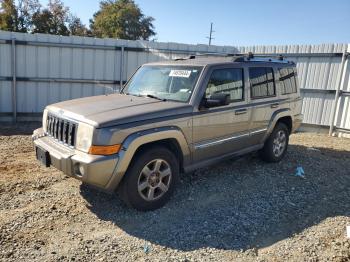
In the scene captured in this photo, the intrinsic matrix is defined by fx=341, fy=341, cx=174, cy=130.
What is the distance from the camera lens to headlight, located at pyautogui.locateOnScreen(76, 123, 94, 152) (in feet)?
12.7

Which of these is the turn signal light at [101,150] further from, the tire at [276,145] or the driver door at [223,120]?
the tire at [276,145]

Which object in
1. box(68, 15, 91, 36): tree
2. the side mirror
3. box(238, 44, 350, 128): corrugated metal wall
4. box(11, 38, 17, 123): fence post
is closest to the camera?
the side mirror

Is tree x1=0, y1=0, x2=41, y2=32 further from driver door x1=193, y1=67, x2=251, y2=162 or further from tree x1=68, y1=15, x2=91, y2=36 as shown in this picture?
driver door x1=193, y1=67, x2=251, y2=162

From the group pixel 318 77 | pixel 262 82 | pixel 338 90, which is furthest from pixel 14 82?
pixel 338 90

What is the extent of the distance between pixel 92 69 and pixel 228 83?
6.19m

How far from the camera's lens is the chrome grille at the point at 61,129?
13.5 feet

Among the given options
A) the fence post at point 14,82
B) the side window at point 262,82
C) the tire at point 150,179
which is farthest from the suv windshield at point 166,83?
the fence post at point 14,82

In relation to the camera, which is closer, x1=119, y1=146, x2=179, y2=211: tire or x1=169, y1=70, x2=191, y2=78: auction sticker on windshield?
x1=119, y1=146, x2=179, y2=211: tire

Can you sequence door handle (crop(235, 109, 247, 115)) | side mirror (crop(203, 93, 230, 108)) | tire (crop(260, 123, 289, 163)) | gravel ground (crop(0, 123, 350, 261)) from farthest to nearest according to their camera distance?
1. tire (crop(260, 123, 289, 163))
2. door handle (crop(235, 109, 247, 115))
3. side mirror (crop(203, 93, 230, 108))
4. gravel ground (crop(0, 123, 350, 261))

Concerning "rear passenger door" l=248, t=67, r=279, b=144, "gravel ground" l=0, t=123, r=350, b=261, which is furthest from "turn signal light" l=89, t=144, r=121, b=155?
"rear passenger door" l=248, t=67, r=279, b=144

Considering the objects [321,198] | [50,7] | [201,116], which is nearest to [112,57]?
[201,116]

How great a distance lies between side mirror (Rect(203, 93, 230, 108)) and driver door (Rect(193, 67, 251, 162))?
8cm

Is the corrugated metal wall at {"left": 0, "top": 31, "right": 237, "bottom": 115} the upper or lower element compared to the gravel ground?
upper

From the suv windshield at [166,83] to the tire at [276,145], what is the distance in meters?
2.32
